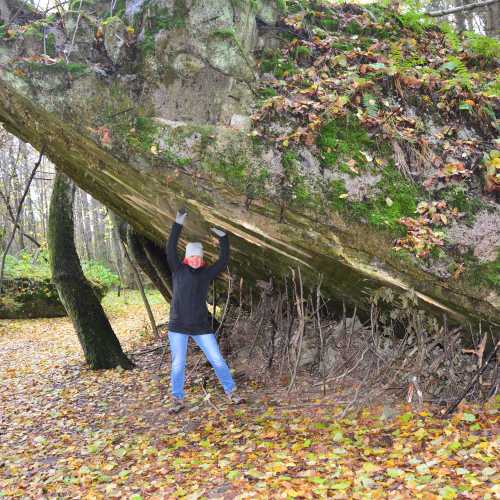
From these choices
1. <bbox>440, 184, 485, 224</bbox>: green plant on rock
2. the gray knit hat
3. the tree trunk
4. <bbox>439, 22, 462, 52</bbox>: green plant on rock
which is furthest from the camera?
the tree trunk

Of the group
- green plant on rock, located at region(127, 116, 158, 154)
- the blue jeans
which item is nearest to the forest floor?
the blue jeans

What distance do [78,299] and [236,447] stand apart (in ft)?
15.8

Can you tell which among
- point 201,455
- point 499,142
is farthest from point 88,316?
point 499,142

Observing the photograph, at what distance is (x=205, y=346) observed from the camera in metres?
5.86

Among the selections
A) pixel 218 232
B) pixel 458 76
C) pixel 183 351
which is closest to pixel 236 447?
pixel 183 351

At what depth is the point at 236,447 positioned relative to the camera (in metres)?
5.06

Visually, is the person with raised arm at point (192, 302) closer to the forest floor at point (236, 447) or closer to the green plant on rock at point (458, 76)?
the forest floor at point (236, 447)

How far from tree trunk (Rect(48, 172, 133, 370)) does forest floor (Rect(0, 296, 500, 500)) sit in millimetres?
836

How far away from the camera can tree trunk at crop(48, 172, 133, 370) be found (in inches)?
336

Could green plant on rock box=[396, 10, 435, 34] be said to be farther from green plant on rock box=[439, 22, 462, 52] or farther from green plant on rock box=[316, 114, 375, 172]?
green plant on rock box=[316, 114, 375, 172]

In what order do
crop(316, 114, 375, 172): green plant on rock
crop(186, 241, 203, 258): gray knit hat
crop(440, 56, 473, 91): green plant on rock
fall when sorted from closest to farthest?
1. crop(316, 114, 375, 172): green plant on rock
2. crop(440, 56, 473, 91): green plant on rock
3. crop(186, 241, 203, 258): gray knit hat

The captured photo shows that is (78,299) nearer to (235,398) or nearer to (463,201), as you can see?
(235,398)

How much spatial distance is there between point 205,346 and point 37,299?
13.0 metres

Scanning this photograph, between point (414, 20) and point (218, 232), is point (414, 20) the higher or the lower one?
the higher one
